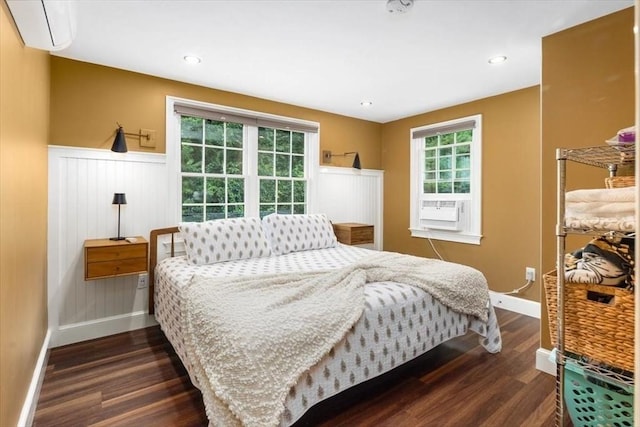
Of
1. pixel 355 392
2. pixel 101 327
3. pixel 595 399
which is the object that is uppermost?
pixel 595 399

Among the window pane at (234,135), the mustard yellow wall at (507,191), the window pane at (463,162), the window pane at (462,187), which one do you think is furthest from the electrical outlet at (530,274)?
the window pane at (234,135)

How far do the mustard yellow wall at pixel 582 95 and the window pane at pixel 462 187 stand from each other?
159cm

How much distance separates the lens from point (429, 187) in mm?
4348

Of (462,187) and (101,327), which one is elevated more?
(462,187)

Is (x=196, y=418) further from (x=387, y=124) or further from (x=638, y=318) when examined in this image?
(x=387, y=124)

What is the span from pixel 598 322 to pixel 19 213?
2489mm

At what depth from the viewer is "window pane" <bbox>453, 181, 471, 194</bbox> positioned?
3896mm

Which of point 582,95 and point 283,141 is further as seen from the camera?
point 283,141

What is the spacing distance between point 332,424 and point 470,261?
9.10ft

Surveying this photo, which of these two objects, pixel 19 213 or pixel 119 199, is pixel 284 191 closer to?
pixel 119 199

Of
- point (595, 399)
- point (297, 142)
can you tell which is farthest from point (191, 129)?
point (595, 399)

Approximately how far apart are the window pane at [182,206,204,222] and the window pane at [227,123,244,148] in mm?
771

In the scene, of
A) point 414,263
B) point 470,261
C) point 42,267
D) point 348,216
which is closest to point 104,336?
point 42,267

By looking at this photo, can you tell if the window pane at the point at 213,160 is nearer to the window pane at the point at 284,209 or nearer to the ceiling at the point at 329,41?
the ceiling at the point at 329,41
